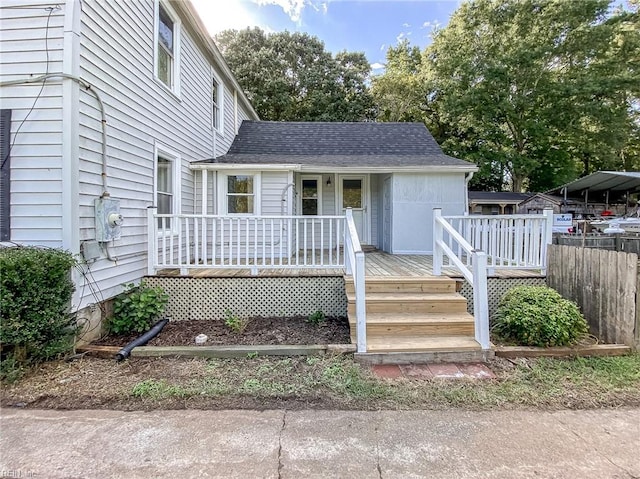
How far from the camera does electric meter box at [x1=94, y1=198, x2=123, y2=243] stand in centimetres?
398

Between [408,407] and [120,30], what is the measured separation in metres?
5.62

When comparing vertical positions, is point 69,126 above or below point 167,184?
above

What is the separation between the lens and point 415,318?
4.04m

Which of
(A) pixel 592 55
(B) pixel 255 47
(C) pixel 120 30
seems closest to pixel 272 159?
(C) pixel 120 30

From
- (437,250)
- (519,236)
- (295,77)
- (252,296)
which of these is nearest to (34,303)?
(252,296)

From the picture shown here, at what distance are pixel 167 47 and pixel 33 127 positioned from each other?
312 cm

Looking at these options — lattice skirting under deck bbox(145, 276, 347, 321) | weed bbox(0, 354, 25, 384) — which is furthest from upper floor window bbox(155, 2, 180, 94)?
weed bbox(0, 354, 25, 384)

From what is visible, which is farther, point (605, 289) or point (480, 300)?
point (605, 289)

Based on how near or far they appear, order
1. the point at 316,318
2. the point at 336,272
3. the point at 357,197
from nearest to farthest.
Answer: the point at 316,318
the point at 336,272
the point at 357,197

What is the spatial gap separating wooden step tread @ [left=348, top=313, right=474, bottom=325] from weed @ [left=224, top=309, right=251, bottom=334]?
1480 mm

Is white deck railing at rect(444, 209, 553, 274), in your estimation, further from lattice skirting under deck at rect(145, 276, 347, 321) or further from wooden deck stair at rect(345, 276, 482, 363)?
lattice skirting under deck at rect(145, 276, 347, 321)

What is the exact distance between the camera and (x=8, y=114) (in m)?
3.61

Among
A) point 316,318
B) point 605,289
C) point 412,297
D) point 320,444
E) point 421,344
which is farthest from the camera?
point 316,318

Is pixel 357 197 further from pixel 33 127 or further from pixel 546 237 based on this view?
pixel 33 127
